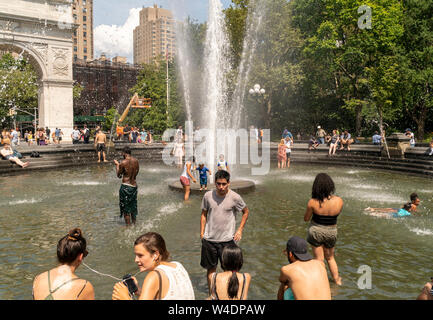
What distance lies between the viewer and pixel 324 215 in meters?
5.02

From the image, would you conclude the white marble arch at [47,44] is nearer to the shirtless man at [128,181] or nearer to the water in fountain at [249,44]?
the water in fountain at [249,44]

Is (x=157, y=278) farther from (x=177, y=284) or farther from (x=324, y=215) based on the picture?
(x=324, y=215)

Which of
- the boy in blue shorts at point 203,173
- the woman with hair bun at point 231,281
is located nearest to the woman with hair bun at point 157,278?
the woman with hair bun at point 231,281

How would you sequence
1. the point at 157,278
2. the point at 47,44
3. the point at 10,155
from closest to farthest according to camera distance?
the point at 157,278 → the point at 10,155 → the point at 47,44

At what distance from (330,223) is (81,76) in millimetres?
81431

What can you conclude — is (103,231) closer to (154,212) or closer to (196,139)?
(154,212)

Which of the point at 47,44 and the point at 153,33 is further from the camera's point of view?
the point at 153,33

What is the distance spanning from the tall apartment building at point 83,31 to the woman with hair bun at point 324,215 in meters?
108

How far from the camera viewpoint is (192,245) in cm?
711

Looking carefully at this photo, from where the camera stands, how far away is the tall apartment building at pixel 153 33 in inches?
5118

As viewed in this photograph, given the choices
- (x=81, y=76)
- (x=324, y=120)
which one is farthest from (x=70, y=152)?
(x=81, y=76)

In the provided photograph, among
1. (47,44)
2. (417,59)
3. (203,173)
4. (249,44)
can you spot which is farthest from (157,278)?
(249,44)

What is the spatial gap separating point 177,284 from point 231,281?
586 mm
